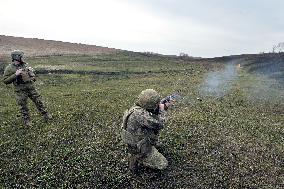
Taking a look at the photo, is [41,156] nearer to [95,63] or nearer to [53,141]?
[53,141]

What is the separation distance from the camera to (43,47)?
169ft

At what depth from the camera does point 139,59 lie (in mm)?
44719

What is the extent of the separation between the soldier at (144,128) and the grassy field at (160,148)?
1.46 ft

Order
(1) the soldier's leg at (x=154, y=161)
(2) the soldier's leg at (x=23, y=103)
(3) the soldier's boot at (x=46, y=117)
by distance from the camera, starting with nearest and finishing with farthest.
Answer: (1) the soldier's leg at (x=154, y=161), (2) the soldier's leg at (x=23, y=103), (3) the soldier's boot at (x=46, y=117)

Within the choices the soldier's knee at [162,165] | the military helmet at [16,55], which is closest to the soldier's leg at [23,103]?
the military helmet at [16,55]

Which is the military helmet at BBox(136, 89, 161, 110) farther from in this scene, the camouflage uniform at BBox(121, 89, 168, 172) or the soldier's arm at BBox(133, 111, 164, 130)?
the soldier's arm at BBox(133, 111, 164, 130)

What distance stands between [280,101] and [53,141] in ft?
44.0

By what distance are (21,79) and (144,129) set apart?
264 inches

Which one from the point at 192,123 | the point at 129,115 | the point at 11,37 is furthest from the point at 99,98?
the point at 11,37

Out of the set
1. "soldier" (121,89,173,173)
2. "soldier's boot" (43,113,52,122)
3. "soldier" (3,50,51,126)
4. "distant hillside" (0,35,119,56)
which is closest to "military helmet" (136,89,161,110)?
"soldier" (121,89,173,173)

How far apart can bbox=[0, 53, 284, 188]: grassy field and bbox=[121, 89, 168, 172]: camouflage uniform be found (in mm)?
448

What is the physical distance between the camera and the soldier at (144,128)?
1045 cm

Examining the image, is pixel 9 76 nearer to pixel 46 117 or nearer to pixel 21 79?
pixel 21 79

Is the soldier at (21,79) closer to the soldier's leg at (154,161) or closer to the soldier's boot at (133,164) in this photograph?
the soldier's boot at (133,164)
